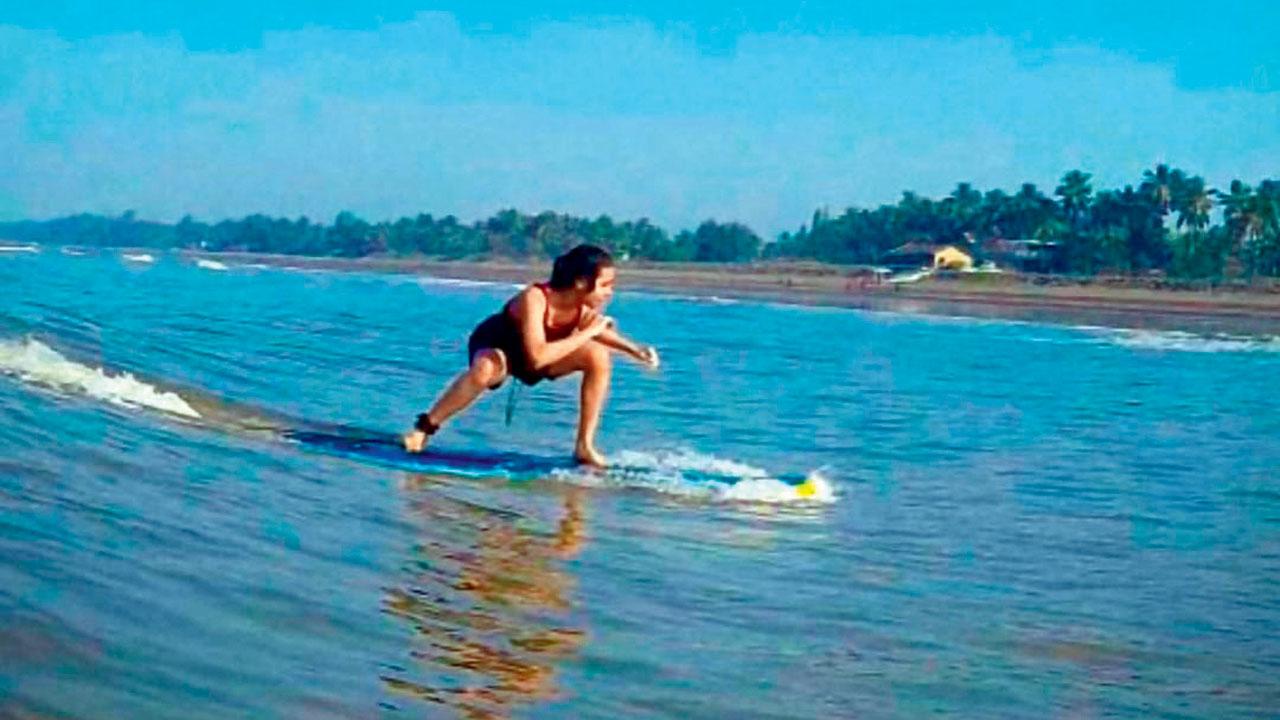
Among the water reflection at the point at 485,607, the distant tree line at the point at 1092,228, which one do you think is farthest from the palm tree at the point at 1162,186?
the water reflection at the point at 485,607

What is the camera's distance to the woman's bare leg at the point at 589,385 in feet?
27.2

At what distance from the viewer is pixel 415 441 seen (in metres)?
8.29

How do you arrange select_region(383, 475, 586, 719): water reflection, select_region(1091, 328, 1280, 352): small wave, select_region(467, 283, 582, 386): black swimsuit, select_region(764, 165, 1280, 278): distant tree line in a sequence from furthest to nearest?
select_region(764, 165, 1280, 278): distant tree line < select_region(1091, 328, 1280, 352): small wave < select_region(467, 283, 582, 386): black swimsuit < select_region(383, 475, 586, 719): water reflection

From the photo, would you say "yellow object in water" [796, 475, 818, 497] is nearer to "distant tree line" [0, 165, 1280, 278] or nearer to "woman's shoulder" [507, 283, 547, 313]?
"woman's shoulder" [507, 283, 547, 313]

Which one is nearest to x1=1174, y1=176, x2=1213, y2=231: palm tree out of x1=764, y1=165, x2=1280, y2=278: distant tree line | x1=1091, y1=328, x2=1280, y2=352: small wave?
x1=764, y1=165, x2=1280, y2=278: distant tree line

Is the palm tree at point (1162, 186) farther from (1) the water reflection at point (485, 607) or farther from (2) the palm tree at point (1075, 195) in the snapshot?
(1) the water reflection at point (485, 607)

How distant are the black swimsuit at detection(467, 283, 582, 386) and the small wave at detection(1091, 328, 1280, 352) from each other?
26.4 metres

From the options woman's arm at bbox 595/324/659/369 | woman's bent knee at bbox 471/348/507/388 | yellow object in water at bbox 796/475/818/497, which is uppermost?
woman's arm at bbox 595/324/659/369

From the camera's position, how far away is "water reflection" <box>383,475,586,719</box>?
3.76 metres

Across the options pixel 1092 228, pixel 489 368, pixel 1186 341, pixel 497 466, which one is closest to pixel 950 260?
pixel 1092 228

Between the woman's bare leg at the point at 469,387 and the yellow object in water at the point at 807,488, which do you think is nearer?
the yellow object in water at the point at 807,488

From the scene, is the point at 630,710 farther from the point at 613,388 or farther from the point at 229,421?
the point at 613,388

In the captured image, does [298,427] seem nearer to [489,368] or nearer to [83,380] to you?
[83,380]

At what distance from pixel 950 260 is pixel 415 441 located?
274 feet
